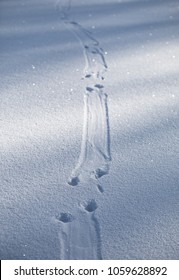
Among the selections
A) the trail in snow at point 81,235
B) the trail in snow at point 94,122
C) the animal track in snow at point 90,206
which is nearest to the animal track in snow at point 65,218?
the trail in snow at point 81,235

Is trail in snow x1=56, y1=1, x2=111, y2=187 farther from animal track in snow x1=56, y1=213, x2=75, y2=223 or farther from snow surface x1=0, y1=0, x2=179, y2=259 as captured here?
animal track in snow x1=56, y1=213, x2=75, y2=223

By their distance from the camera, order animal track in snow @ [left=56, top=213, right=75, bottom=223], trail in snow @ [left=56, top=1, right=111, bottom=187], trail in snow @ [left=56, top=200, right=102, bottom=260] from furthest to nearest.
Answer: trail in snow @ [left=56, top=1, right=111, bottom=187] < animal track in snow @ [left=56, top=213, right=75, bottom=223] < trail in snow @ [left=56, top=200, right=102, bottom=260]

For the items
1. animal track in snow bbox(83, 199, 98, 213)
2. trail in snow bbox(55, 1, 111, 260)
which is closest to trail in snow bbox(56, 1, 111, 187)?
trail in snow bbox(55, 1, 111, 260)

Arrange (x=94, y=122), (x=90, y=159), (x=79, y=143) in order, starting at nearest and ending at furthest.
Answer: (x=90, y=159) < (x=79, y=143) < (x=94, y=122)

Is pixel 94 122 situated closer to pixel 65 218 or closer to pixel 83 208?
pixel 83 208

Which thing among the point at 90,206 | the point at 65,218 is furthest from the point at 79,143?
the point at 65,218

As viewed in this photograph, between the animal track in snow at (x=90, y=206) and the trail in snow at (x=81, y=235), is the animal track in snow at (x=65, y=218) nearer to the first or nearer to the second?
the trail in snow at (x=81, y=235)
